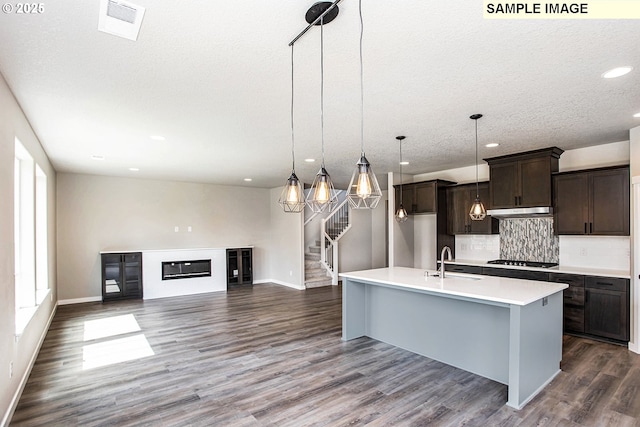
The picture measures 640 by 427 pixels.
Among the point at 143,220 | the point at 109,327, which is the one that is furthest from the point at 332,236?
the point at 109,327

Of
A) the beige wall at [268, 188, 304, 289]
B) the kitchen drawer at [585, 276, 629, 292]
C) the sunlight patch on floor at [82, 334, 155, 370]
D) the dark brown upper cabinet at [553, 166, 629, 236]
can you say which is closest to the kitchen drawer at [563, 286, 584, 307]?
the kitchen drawer at [585, 276, 629, 292]

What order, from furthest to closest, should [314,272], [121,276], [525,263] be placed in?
[314,272], [121,276], [525,263]

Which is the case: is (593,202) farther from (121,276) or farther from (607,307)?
(121,276)

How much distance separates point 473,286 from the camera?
3379mm

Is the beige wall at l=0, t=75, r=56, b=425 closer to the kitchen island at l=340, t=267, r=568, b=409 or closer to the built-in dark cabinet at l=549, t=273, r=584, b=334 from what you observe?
the kitchen island at l=340, t=267, r=568, b=409

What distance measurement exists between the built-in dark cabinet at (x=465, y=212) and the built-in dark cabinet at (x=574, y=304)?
1491mm

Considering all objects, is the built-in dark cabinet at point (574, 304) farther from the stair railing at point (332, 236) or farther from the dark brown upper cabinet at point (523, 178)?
the stair railing at point (332, 236)

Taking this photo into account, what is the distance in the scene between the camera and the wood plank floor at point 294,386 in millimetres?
2633

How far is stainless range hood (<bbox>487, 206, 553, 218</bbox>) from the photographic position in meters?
4.88

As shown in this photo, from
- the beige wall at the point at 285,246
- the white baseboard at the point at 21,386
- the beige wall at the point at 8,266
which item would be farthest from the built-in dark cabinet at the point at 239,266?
the beige wall at the point at 8,266

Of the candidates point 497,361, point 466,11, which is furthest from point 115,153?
point 497,361

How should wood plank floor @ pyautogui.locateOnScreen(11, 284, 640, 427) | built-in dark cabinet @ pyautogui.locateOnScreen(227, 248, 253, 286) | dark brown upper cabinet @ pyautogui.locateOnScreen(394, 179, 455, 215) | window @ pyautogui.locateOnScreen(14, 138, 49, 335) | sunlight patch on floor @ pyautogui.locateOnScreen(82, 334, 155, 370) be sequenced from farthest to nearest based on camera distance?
1. built-in dark cabinet @ pyautogui.locateOnScreen(227, 248, 253, 286)
2. dark brown upper cabinet @ pyautogui.locateOnScreen(394, 179, 455, 215)
3. window @ pyautogui.locateOnScreen(14, 138, 49, 335)
4. sunlight patch on floor @ pyautogui.locateOnScreen(82, 334, 155, 370)
5. wood plank floor @ pyautogui.locateOnScreen(11, 284, 640, 427)

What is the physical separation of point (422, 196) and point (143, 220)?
5884 millimetres

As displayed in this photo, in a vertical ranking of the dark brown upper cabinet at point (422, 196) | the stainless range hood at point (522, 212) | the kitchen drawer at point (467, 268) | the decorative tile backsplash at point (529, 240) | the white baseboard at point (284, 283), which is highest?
the dark brown upper cabinet at point (422, 196)
